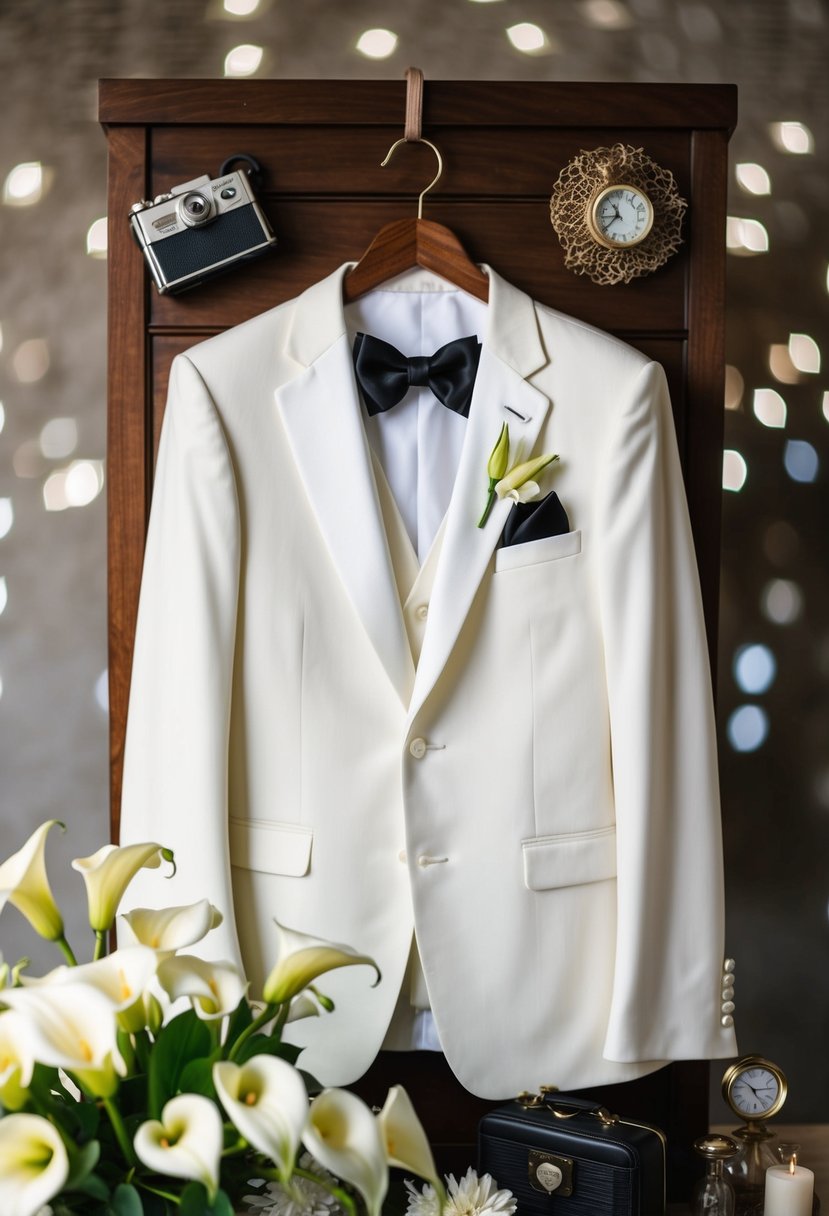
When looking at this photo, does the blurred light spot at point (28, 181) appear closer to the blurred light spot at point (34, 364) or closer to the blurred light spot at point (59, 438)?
the blurred light spot at point (34, 364)

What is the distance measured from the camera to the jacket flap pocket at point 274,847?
1.56m

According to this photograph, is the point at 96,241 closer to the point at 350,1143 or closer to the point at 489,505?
the point at 489,505

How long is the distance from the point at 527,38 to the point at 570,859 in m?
1.83

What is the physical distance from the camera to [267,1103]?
0.80 meters

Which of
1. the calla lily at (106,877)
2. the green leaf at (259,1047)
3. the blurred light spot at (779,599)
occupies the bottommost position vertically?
the green leaf at (259,1047)

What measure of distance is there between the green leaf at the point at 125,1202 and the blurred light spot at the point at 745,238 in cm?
218

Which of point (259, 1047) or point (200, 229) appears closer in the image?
point (259, 1047)

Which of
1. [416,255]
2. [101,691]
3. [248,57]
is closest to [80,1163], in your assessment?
[416,255]

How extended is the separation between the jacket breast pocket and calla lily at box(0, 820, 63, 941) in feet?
2.66

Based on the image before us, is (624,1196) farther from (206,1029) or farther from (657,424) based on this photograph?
(657,424)

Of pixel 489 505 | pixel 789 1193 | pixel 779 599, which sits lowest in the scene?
pixel 789 1193

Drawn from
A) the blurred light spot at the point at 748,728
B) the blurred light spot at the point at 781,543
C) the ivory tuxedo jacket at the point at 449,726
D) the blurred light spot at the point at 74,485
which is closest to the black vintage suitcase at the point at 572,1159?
the ivory tuxedo jacket at the point at 449,726

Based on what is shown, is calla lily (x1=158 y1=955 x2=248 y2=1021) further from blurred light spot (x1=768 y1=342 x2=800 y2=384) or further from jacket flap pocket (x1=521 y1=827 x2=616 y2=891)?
blurred light spot (x1=768 y1=342 x2=800 y2=384)

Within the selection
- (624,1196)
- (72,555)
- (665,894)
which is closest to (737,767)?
(665,894)
